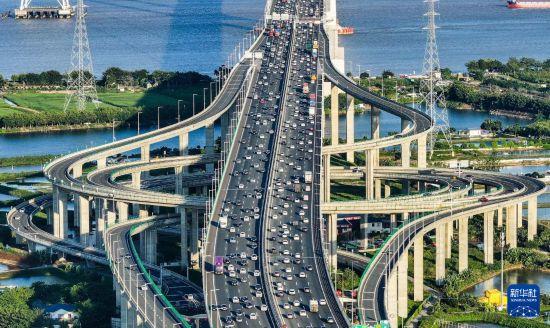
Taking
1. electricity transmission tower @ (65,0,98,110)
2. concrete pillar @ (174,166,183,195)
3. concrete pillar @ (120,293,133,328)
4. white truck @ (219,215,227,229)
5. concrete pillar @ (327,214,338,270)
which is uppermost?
electricity transmission tower @ (65,0,98,110)

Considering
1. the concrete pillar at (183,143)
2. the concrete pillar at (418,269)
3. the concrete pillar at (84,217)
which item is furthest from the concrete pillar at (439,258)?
the concrete pillar at (183,143)

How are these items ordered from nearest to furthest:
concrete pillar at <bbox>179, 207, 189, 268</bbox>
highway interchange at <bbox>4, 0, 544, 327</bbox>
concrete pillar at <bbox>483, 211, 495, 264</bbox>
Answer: highway interchange at <bbox>4, 0, 544, 327</bbox>, concrete pillar at <bbox>179, 207, 189, 268</bbox>, concrete pillar at <bbox>483, 211, 495, 264</bbox>

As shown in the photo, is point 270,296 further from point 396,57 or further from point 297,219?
point 396,57

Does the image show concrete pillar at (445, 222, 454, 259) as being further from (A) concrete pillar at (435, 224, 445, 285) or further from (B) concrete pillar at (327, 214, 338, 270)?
(B) concrete pillar at (327, 214, 338, 270)

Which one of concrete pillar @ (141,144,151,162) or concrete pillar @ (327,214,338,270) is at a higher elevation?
concrete pillar @ (141,144,151,162)

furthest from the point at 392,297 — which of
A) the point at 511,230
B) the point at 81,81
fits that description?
the point at 81,81

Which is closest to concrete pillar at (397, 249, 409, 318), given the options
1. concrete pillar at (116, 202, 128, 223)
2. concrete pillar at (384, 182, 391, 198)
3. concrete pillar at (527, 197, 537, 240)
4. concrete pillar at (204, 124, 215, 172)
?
concrete pillar at (527, 197, 537, 240)
